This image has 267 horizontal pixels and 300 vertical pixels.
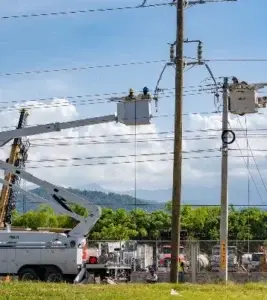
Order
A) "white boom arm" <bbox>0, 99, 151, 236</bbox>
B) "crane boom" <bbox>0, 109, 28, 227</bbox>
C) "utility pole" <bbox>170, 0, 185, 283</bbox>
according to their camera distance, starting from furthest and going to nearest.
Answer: "crane boom" <bbox>0, 109, 28, 227</bbox> < "white boom arm" <bbox>0, 99, 151, 236</bbox> < "utility pole" <bbox>170, 0, 185, 283</bbox>

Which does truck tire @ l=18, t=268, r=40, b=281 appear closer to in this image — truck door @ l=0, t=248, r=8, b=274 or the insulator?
truck door @ l=0, t=248, r=8, b=274

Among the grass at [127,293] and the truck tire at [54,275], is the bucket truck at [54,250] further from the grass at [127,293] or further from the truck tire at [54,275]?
the grass at [127,293]

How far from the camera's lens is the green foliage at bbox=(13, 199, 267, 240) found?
97.1m

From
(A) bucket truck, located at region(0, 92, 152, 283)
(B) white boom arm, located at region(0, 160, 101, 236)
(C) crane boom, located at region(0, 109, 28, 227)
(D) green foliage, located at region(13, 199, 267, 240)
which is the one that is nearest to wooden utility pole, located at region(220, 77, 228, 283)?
(A) bucket truck, located at region(0, 92, 152, 283)

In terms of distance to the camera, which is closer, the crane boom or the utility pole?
the utility pole

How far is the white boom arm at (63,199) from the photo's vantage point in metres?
31.5

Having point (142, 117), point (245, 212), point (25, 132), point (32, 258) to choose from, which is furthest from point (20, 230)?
point (245, 212)

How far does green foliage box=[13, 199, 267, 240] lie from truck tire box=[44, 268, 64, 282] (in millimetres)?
61920

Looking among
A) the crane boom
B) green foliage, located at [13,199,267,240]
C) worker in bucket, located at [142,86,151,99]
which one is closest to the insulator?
worker in bucket, located at [142,86,151,99]

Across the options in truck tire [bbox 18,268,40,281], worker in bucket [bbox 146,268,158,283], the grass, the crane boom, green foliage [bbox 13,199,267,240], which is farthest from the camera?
green foliage [bbox 13,199,267,240]

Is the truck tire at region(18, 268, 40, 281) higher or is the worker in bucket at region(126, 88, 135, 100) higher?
the worker in bucket at region(126, 88, 135, 100)

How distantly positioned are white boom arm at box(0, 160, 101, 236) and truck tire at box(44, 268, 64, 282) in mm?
1976

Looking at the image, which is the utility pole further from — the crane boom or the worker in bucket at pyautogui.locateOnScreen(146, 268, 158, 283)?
the crane boom

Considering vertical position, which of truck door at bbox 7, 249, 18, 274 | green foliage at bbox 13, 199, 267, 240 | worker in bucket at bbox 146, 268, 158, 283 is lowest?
worker in bucket at bbox 146, 268, 158, 283
